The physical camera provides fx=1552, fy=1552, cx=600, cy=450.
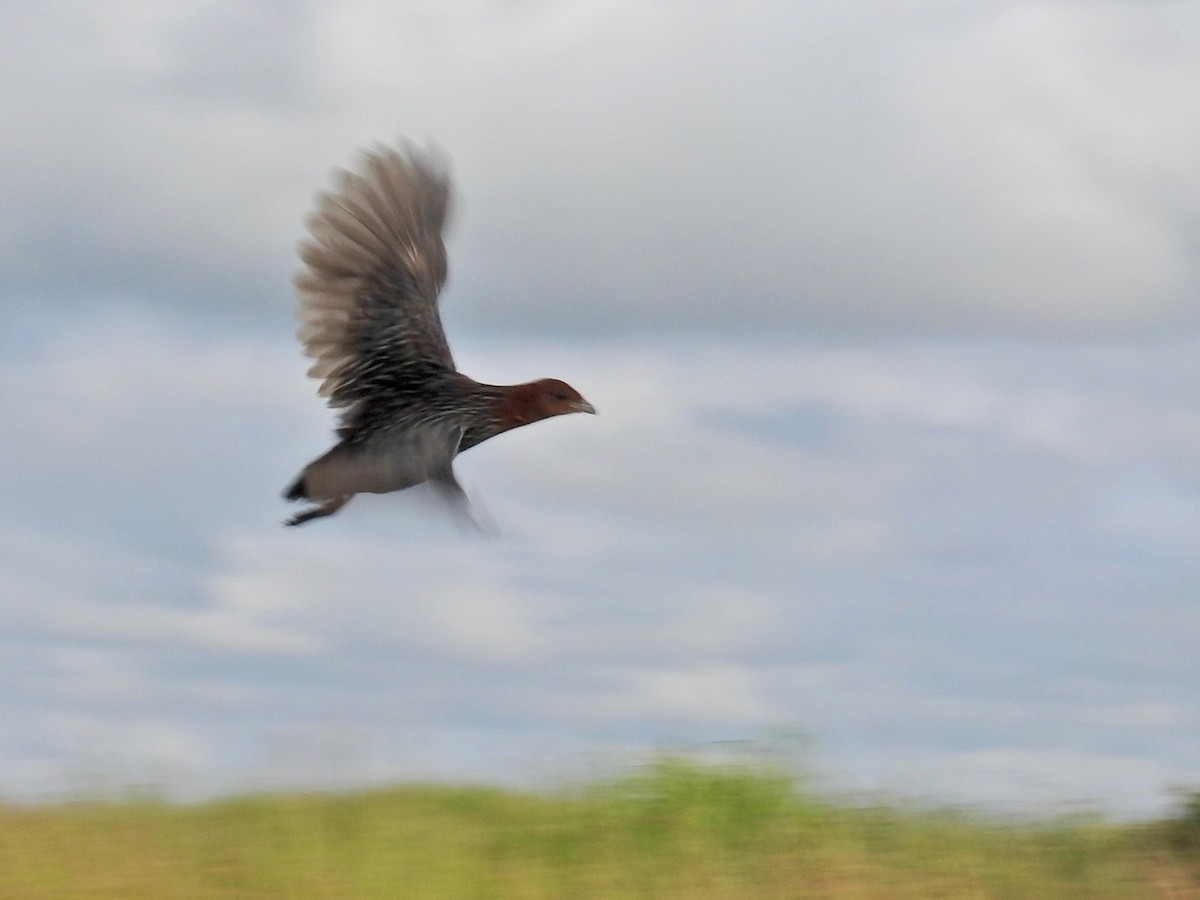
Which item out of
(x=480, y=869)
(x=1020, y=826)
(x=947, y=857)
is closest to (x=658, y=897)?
Answer: (x=480, y=869)

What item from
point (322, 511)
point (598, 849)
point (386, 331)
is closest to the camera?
point (598, 849)

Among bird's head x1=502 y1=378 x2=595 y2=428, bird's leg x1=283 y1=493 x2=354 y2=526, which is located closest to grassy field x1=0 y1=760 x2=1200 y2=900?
bird's leg x1=283 y1=493 x2=354 y2=526

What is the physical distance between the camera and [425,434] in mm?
7500

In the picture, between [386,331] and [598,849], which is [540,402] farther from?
[598,849]

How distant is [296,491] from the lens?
765 cm

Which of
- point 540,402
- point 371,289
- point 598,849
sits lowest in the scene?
point 598,849

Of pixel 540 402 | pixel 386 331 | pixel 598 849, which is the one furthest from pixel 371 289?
pixel 598 849

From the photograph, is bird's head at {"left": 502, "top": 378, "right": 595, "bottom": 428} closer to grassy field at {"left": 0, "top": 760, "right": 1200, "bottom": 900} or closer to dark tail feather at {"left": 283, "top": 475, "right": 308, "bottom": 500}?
dark tail feather at {"left": 283, "top": 475, "right": 308, "bottom": 500}

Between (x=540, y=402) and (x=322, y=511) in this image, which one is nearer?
(x=322, y=511)

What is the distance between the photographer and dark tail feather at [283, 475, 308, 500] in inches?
300

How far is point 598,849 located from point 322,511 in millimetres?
2456

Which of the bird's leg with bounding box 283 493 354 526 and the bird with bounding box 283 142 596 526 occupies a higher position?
the bird with bounding box 283 142 596 526

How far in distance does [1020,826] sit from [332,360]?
4029 mm

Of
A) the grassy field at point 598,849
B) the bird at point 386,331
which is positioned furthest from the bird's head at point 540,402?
the grassy field at point 598,849
